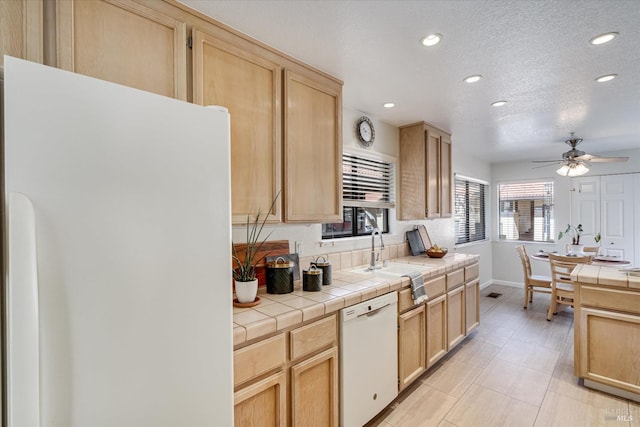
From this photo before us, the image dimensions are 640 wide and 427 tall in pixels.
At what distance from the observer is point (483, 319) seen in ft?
13.3

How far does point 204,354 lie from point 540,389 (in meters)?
2.84

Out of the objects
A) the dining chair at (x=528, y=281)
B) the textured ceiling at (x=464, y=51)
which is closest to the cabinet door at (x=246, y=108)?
the textured ceiling at (x=464, y=51)

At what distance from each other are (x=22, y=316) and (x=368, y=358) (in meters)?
1.75

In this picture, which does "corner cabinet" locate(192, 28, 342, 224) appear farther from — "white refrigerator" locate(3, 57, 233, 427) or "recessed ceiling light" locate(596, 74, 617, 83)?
"recessed ceiling light" locate(596, 74, 617, 83)

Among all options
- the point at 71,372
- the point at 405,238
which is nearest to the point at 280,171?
the point at 71,372

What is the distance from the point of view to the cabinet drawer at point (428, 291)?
2221 millimetres

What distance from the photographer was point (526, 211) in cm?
565

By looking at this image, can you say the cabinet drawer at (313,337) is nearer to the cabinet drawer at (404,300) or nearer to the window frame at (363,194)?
the cabinet drawer at (404,300)

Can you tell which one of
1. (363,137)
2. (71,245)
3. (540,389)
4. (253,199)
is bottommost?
(540,389)

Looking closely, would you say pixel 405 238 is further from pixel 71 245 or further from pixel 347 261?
pixel 71 245

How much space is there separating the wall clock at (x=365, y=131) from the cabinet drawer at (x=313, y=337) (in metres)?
1.80

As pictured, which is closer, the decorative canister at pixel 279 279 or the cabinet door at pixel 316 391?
the cabinet door at pixel 316 391

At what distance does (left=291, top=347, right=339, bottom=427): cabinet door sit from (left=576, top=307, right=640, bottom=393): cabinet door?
215 centimetres

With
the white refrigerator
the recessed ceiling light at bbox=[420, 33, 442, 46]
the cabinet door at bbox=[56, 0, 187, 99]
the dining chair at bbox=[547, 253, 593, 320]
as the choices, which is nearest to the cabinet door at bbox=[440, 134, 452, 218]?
the dining chair at bbox=[547, 253, 593, 320]
